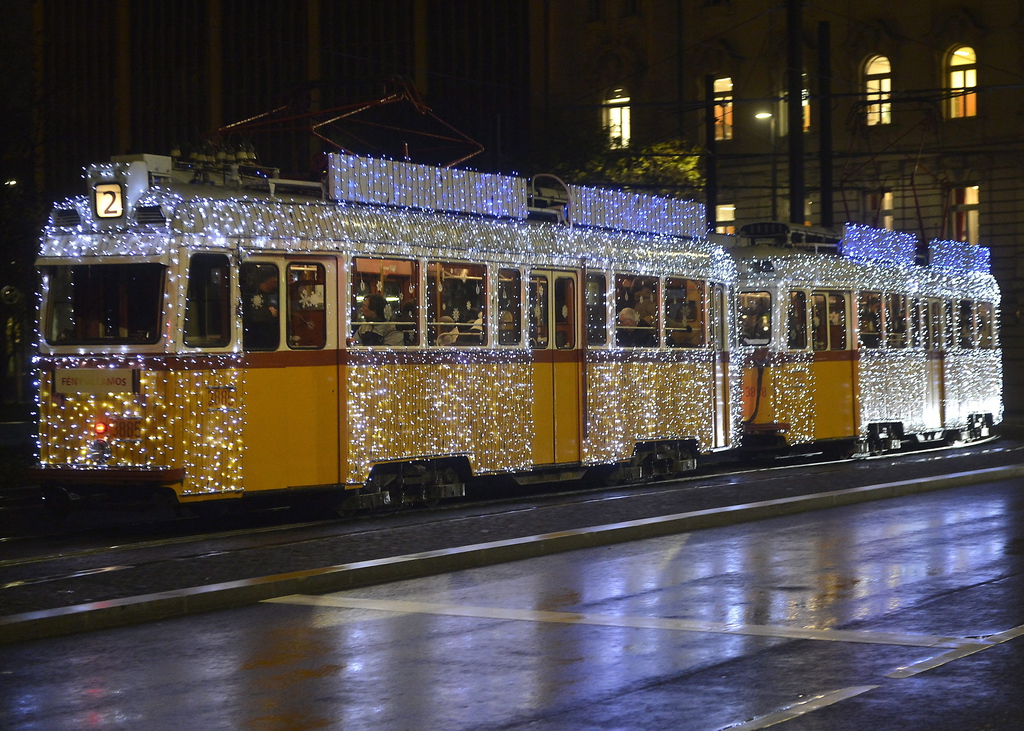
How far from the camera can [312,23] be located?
57.9 metres

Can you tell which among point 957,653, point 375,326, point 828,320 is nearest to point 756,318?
point 828,320

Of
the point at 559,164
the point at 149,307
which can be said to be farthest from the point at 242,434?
the point at 559,164

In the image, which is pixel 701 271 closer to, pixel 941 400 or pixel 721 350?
pixel 721 350

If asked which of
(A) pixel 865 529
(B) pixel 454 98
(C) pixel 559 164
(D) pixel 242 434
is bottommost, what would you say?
(A) pixel 865 529

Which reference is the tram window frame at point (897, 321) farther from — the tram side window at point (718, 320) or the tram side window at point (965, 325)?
the tram side window at point (718, 320)

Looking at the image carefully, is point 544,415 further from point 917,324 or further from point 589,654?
point 917,324

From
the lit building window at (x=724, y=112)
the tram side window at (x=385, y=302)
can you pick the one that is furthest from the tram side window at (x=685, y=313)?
the lit building window at (x=724, y=112)

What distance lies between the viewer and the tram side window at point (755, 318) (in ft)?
71.2

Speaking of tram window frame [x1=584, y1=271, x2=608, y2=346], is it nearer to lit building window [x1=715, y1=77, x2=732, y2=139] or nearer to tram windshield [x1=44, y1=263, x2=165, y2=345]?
tram windshield [x1=44, y1=263, x2=165, y2=345]

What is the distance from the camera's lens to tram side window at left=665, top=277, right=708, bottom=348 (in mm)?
19109

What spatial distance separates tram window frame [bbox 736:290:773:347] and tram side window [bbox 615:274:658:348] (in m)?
3.24

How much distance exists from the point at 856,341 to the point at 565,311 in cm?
766

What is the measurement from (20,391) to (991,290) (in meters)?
42.2

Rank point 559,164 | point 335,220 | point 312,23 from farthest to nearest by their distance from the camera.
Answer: point 312,23 < point 559,164 < point 335,220
